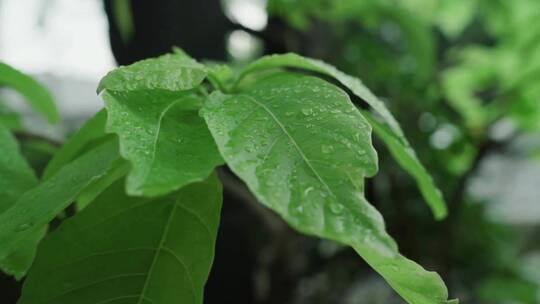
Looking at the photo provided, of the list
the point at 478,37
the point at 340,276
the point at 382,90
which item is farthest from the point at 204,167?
the point at 478,37

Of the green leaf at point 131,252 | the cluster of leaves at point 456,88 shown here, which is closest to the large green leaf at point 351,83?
the green leaf at point 131,252

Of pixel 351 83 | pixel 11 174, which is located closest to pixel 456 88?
pixel 351 83

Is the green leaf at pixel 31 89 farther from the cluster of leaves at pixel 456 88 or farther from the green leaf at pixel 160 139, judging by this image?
the cluster of leaves at pixel 456 88

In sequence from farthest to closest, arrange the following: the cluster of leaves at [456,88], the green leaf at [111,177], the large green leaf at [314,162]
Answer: the cluster of leaves at [456,88] → the green leaf at [111,177] → the large green leaf at [314,162]

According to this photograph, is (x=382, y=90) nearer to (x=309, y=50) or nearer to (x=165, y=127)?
(x=309, y=50)

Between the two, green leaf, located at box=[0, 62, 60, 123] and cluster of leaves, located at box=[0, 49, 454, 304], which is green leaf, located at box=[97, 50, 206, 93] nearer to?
cluster of leaves, located at box=[0, 49, 454, 304]

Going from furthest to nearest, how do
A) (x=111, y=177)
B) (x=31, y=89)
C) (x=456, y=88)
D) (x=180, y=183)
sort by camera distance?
(x=456, y=88) → (x=31, y=89) → (x=111, y=177) → (x=180, y=183)

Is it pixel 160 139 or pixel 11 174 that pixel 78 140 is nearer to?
pixel 11 174

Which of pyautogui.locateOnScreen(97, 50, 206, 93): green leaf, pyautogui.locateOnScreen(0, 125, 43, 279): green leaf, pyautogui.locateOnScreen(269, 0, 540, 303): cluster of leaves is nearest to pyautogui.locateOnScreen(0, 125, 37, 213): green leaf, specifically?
pyautogui.locateOnScreen(0, 125, 43, 279): green leaf
